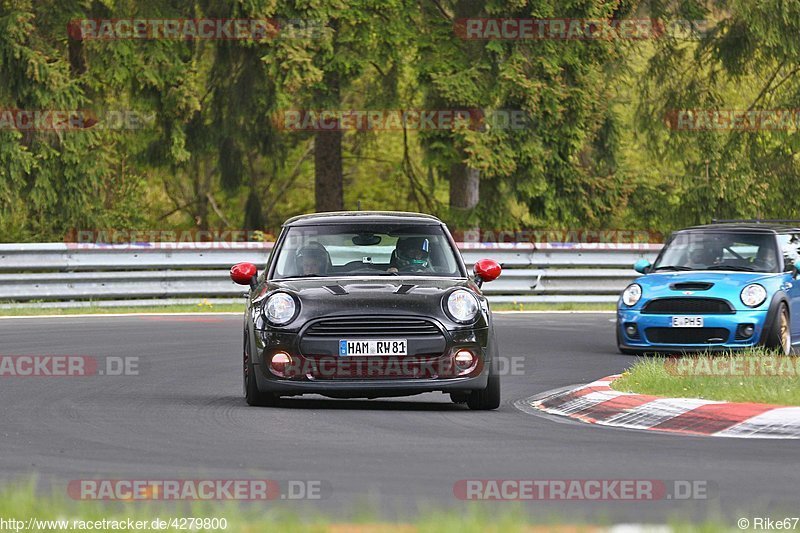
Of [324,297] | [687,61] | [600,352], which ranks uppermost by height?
[687,61]

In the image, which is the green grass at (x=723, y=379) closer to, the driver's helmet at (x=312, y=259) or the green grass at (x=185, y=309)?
the driver's helmet at (x=312, y=259)

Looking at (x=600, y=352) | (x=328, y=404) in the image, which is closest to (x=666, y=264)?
(x=600, y=352)

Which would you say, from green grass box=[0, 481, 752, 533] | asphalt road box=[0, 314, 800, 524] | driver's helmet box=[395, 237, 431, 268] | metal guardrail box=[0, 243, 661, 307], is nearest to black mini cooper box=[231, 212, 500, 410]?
asphalt road box=[0, 314, 800, 524]

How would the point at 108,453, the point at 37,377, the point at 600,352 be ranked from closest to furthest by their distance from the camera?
the point at 108,453
the point at 37,377
the point at 600,352

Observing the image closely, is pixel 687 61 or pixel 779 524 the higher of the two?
pixel 687 61

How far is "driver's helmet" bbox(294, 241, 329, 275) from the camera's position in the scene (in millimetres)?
12344

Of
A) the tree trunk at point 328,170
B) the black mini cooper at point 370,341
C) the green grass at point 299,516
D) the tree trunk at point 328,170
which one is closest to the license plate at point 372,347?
the black mini cooper at point 370,341

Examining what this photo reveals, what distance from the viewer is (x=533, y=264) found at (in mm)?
25297

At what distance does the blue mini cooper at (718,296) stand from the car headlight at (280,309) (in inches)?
243

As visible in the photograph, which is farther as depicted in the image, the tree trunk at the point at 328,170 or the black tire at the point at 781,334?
the tree trunk at the point at 328,170

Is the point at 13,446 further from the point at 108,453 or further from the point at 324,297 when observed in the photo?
the point at 324,297

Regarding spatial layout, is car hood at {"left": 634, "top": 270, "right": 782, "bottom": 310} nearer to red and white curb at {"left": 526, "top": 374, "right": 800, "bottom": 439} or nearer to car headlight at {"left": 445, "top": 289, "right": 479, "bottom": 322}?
red and white curb at {"left": 526, "top": 374, "right": 800, "bottom": 439}

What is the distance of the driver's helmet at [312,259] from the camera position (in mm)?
12344

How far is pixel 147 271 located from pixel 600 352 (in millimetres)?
9198
